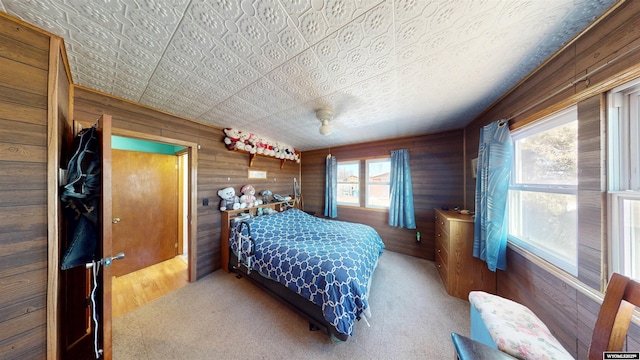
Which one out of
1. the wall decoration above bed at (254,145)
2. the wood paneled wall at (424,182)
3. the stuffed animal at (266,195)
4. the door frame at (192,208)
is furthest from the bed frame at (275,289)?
the wood paneled wall at (424,182)

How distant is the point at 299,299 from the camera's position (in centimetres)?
175

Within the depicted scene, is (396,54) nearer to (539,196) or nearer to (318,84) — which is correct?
(318,84)

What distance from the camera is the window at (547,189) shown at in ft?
3.89

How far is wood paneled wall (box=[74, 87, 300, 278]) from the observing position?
1.67m

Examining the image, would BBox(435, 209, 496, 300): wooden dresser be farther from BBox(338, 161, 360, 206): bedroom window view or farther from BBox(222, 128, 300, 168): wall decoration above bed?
BBox(222, 128, 300, 168): wall decoration above bed

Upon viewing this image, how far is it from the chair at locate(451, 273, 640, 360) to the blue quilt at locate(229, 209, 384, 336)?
2.87ft

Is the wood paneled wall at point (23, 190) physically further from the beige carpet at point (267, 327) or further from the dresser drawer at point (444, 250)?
the dresser drawer at point (444, 250)

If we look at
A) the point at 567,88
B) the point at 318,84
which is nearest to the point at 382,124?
the point at 318,84

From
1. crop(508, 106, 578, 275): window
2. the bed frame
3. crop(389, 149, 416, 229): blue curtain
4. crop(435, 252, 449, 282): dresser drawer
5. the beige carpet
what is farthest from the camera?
crop(389, 149, 416, 229): blue curtain

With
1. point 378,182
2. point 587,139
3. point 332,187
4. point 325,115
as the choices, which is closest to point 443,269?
point 378,182

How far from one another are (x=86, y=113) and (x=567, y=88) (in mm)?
3913

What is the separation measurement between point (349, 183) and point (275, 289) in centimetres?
256

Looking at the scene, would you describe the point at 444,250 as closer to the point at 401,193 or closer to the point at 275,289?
the point at 401,193

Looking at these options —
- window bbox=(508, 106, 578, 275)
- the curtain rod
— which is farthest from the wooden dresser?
the curtain rod
